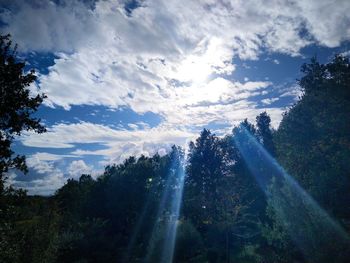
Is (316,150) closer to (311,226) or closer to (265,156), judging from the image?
(311,226)

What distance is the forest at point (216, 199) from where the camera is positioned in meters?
12.5

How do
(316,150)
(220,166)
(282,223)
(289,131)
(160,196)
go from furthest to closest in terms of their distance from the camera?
1. (220,166)
2. (160,196)
3. (289,131)
4. (316,150)
5. (282,223)

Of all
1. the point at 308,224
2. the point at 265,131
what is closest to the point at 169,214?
the point at 265,131

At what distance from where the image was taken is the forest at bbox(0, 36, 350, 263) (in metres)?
12.5

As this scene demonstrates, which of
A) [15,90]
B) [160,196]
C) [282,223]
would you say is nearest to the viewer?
[282,223]

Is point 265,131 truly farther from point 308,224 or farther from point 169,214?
point 308,224

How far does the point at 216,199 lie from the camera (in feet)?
117

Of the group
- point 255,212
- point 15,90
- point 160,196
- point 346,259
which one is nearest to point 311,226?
point 346,259

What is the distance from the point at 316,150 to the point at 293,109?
5.60 m

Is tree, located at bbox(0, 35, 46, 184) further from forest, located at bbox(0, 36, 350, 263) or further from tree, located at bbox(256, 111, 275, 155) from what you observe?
tree, located at bbox(256, 111, 275, 155)

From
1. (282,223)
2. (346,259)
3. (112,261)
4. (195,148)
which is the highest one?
(195,148)

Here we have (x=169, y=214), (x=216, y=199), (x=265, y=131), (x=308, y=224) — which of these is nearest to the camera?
(x=308, y=224)

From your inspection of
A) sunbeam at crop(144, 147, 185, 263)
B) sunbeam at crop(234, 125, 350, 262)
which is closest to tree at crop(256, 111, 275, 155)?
sunbeam at crop(144, 147, 185, 263)

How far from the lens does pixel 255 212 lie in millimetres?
43656
